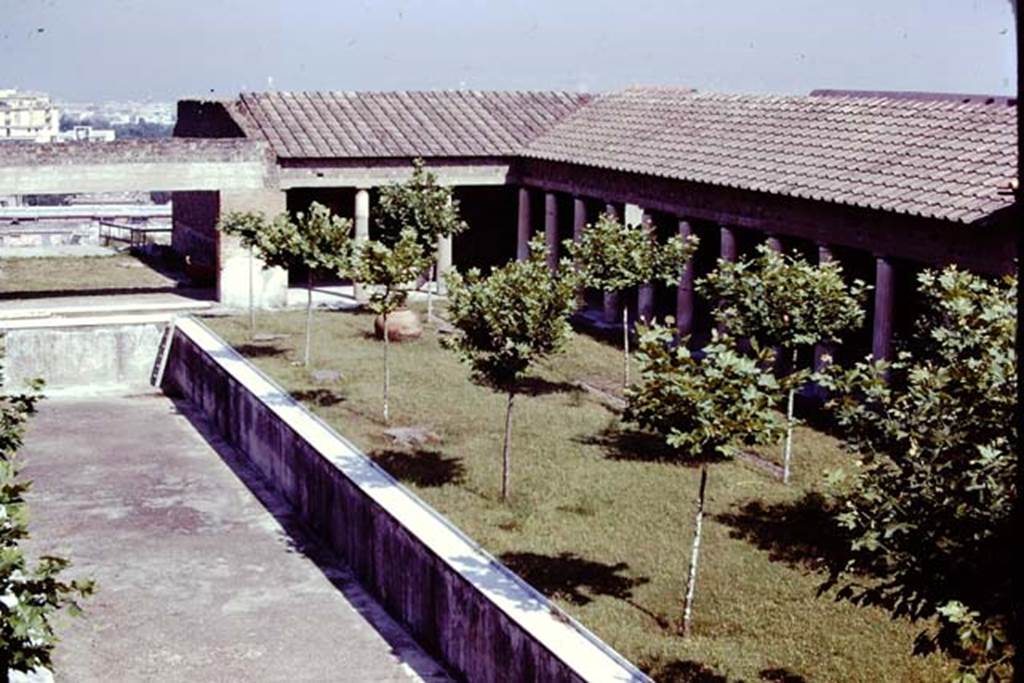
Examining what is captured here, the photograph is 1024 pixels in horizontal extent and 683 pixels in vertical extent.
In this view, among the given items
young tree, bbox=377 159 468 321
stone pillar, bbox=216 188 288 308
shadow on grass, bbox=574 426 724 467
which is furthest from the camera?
stone pillar, bbox=216 188 288 308

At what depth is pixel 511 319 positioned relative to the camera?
783 inches

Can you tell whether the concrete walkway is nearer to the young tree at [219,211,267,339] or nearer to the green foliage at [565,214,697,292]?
the young tree at [219,211,267,339]

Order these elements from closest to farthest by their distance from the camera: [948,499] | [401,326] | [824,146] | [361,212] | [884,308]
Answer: [948,499] → [884,308] → [824,146] → [401,326] → [361,212]

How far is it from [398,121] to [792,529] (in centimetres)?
2456

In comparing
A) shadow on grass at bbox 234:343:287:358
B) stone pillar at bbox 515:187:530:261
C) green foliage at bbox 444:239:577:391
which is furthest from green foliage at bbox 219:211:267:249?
green foliage at bbox 444:239:577:391

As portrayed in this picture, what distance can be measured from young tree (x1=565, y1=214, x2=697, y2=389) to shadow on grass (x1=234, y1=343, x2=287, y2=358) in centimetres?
788

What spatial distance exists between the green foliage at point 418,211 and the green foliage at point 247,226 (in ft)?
11.0

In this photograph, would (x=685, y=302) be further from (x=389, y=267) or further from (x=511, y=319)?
(x=511, y=319)

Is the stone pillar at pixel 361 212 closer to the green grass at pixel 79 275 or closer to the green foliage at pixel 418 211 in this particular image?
the green foliage at pixel 418 211


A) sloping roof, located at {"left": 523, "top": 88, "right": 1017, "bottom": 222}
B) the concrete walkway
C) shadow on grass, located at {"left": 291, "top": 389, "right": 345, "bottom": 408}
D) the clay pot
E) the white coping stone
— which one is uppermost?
sloping roof, located at {"left": 523, "top": 88, "right": 1017, "bottom": 222}

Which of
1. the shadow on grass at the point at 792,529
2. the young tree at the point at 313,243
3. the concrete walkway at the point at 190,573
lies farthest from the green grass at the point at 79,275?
the shadow on grass at the point at 792,529

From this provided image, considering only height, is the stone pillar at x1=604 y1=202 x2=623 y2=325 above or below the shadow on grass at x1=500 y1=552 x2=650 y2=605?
above

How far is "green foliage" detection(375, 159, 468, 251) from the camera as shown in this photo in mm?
33781

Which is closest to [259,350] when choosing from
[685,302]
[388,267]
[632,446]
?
[388,267]
